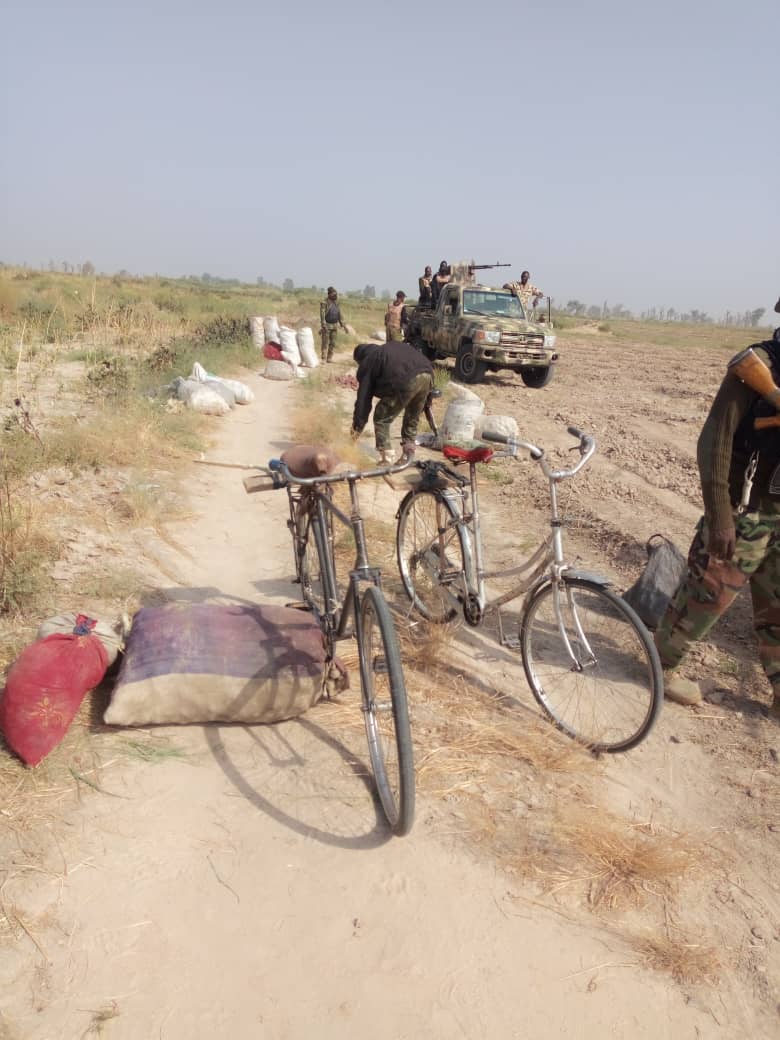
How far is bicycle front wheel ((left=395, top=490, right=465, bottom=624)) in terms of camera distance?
3.36 m

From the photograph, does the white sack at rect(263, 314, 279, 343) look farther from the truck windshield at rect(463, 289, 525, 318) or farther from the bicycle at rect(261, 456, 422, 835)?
the bicycle at rect(261, 456, 422, 835)

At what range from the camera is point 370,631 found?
2332 mm

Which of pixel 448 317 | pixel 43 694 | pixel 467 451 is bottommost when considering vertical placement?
pixel 43 694

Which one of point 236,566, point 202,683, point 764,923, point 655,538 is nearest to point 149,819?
point 202,683

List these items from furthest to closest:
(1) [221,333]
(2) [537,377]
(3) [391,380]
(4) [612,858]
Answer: (1) [221,333] → (2) [537,377] → (3) [391,380] → (4) [612,858]

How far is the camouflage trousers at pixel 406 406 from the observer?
640 cm

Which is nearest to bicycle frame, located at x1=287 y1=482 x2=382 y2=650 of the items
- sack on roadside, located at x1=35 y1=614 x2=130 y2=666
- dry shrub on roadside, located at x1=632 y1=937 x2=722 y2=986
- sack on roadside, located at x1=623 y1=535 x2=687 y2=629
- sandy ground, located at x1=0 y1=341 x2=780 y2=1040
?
sandy ground, located at x1=0 y1=341 x2=780 y2=1040

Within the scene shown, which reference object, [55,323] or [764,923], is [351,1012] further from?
[55,323]

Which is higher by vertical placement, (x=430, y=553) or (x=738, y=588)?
(x=738, y=588)

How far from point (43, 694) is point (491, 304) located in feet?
40.6

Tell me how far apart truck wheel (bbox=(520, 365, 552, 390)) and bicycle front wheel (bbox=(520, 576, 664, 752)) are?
991 cm

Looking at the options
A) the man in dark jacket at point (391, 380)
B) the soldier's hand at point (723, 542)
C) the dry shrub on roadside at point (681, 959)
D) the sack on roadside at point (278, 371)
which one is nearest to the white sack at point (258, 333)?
the sack on roadside at point (278, 371)

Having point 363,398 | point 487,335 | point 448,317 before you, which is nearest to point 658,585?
point 363,398

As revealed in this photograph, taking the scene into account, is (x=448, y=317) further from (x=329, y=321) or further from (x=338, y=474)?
(x=338, y=474)
